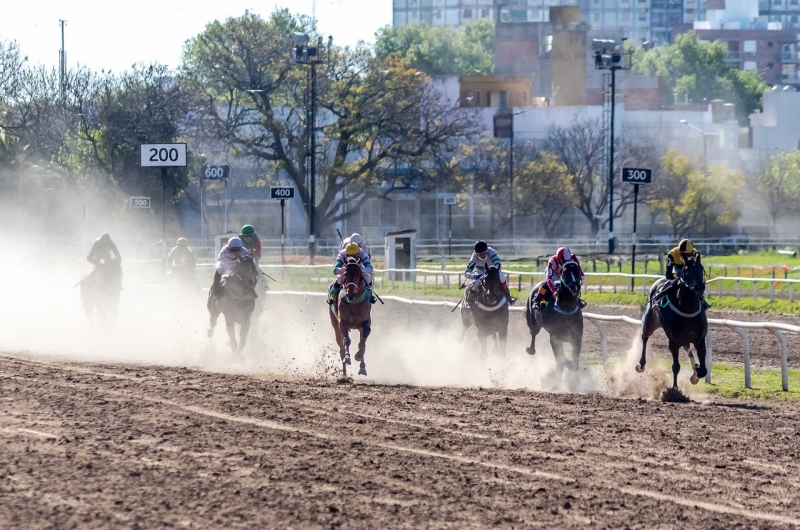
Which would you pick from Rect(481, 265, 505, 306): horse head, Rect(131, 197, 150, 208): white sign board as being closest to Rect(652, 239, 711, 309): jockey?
Rect(481, 265, 505, 306): horse head

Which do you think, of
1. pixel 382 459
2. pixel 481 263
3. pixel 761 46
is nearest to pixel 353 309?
pixel 481 263

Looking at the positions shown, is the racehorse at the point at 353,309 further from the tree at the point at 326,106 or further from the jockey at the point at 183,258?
the tree at the point at 326,106

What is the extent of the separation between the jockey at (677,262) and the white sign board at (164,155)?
1323cm

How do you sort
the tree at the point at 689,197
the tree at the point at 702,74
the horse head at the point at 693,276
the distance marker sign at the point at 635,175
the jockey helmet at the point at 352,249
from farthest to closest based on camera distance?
the tree at the point at 702,74 → the tree at the point at 689,197 → the distance marker sign at the point at 635,175 → the jockey helmet at the point at 352,249 → the horse head at the point at 693,276

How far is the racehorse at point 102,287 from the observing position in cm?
2197

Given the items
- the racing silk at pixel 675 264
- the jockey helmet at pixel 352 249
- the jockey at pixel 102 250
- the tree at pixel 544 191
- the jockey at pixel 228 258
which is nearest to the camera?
the racing silk at pixel 675 264

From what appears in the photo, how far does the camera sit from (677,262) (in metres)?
14.2

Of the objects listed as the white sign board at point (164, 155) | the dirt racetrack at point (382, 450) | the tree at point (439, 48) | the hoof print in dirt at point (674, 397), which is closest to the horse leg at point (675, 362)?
the hoof print in dirt at point (674, 397)

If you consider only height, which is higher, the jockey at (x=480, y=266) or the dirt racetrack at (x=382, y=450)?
the jockey at (x=480, y=266)

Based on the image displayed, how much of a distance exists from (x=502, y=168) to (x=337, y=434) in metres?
61.7

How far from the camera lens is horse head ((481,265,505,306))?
54.2 feet

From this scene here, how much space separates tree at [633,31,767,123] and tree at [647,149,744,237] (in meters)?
62.8

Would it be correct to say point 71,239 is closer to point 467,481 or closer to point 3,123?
point 3,123

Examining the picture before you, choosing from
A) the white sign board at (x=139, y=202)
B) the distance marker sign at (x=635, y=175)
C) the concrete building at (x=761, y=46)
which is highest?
the concrete building at (x=761, y=46)
